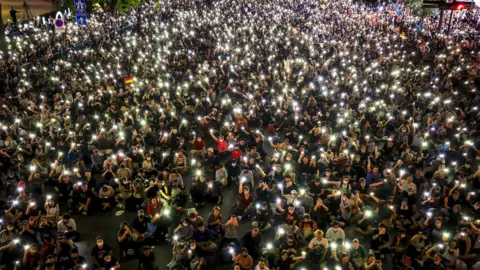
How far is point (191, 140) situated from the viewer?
47.8 ft

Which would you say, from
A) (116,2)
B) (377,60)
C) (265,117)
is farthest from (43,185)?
(116,2)

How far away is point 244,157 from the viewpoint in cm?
1203

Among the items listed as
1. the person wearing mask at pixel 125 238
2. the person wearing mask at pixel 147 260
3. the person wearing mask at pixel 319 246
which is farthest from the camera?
the person wearing mask at pixel 125 238

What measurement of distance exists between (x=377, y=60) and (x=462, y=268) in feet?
50.6

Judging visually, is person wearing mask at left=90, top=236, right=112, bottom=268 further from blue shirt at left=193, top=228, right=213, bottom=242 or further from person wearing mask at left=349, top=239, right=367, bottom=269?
person wearing mask at left=349, top=239, right=367, bottom=269

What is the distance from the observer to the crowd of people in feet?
29.3

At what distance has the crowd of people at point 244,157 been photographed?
8.92m

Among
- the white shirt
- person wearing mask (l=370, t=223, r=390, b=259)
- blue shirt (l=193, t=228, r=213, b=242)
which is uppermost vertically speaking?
the white shirt

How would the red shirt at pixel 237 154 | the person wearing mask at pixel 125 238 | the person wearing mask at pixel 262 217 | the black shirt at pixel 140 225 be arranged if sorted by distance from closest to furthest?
1. the person wearing mask at pixel 125 238
2. the black shirt at pixel 140 225
3. the person wearing mask at pixel 262 217
4. the red shirt at pixel 237 154

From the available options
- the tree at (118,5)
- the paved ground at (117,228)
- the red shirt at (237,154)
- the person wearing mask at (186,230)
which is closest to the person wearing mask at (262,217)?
the paved ground at (117,228)

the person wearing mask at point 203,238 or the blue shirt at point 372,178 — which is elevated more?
the blue shirt at point 372,178

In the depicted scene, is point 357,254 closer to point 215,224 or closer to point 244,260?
point 244,260

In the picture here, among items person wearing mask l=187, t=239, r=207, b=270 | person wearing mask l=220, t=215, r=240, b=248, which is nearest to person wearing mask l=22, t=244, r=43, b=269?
person wearing mask l=187, t=239, r=207, b=270

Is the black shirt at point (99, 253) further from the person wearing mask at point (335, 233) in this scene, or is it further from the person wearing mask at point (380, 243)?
the person wearing mask at point (380, 243)
